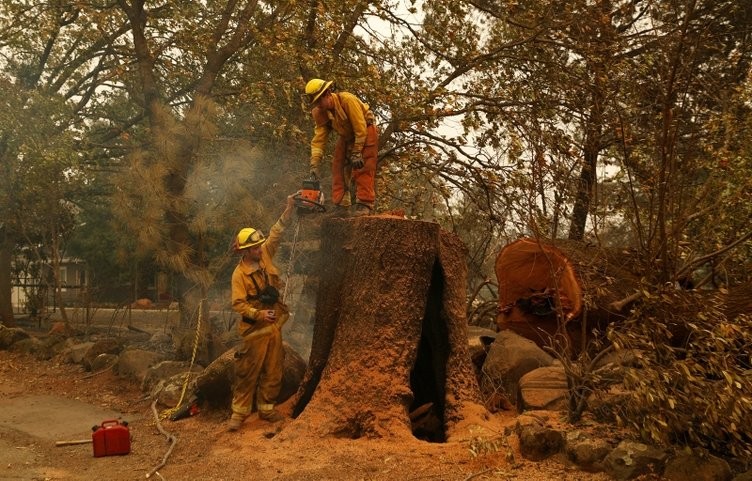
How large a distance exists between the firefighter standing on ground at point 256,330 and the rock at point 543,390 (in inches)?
93.4

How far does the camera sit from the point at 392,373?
637 cm

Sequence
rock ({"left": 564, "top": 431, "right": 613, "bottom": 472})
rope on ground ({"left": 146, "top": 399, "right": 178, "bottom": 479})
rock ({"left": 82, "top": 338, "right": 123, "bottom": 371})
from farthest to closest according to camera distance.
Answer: rock ({"left": 82, "top": 338, "right": 123, "bottom": 371}) → rope on ground ({"left": 146, "top": 399, "right": 178, "bottom": 479}) → rock ({"left": 564, "top": 431, "right": 613, "bottom": 472})

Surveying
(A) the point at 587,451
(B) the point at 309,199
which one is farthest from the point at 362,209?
(A) the point at 587,451

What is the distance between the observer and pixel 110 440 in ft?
20.9

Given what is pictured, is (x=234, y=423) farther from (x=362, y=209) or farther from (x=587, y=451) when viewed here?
(x=587, y=451)

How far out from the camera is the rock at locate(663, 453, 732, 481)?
14.9 ft

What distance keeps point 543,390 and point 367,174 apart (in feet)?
9.34

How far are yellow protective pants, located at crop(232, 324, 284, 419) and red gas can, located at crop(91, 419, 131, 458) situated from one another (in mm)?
1066

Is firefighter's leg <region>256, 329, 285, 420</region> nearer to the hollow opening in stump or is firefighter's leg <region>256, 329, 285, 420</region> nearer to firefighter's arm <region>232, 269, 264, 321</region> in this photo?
firefighter's arm <region>232, 269, 264, 321</region>

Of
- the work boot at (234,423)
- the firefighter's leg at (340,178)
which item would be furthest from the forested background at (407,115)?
the work boot at (234,423)

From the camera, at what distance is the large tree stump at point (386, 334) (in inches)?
246

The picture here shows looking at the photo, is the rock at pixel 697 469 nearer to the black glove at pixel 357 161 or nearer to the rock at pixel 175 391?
the black glove at pixel 357 161

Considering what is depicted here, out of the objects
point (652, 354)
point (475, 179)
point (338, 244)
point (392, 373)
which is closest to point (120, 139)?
point (475, 179)

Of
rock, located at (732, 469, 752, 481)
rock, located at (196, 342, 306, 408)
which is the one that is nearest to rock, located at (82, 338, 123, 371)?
rock, located at (196, 342, 306, 408)
